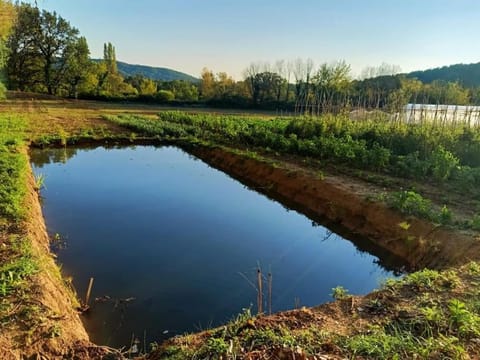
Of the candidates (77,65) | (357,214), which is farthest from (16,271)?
(77,65)

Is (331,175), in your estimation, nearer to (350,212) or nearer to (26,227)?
(350,212)

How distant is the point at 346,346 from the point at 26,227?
4.67 m

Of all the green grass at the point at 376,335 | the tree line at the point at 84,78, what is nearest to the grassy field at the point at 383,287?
the green grass at the point at 376,335

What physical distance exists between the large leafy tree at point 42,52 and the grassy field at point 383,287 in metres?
29.0

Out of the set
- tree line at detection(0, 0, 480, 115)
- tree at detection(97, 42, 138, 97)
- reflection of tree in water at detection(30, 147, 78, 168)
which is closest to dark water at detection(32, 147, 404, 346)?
reflection of tree in water at detection(30, 147, 78, 168)

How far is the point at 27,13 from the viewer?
35562mm

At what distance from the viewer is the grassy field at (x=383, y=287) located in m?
2.77

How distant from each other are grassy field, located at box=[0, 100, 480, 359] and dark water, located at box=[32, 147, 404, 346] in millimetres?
875

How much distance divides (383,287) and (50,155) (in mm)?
13597

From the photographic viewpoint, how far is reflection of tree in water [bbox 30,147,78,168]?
12819 mm

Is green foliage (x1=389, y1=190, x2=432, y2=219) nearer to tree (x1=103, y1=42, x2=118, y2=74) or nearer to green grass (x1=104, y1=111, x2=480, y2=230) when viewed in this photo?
green grass (x1=104, y1=111, x2=480, y2=230)

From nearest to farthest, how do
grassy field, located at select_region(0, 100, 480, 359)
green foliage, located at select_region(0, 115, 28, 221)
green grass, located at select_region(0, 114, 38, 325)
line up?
grassy field, located at select_region(0, 100, 480, 359) < green grass, located at select_region(0, 114, 38, 325) < green foliage, located at select_region(0, 115, 28, 221)

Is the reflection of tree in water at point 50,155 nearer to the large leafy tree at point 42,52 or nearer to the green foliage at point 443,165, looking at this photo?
the green foliage at point 443,165

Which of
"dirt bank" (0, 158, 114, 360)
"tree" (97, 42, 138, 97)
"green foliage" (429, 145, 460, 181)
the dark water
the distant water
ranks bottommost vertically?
the dark water
